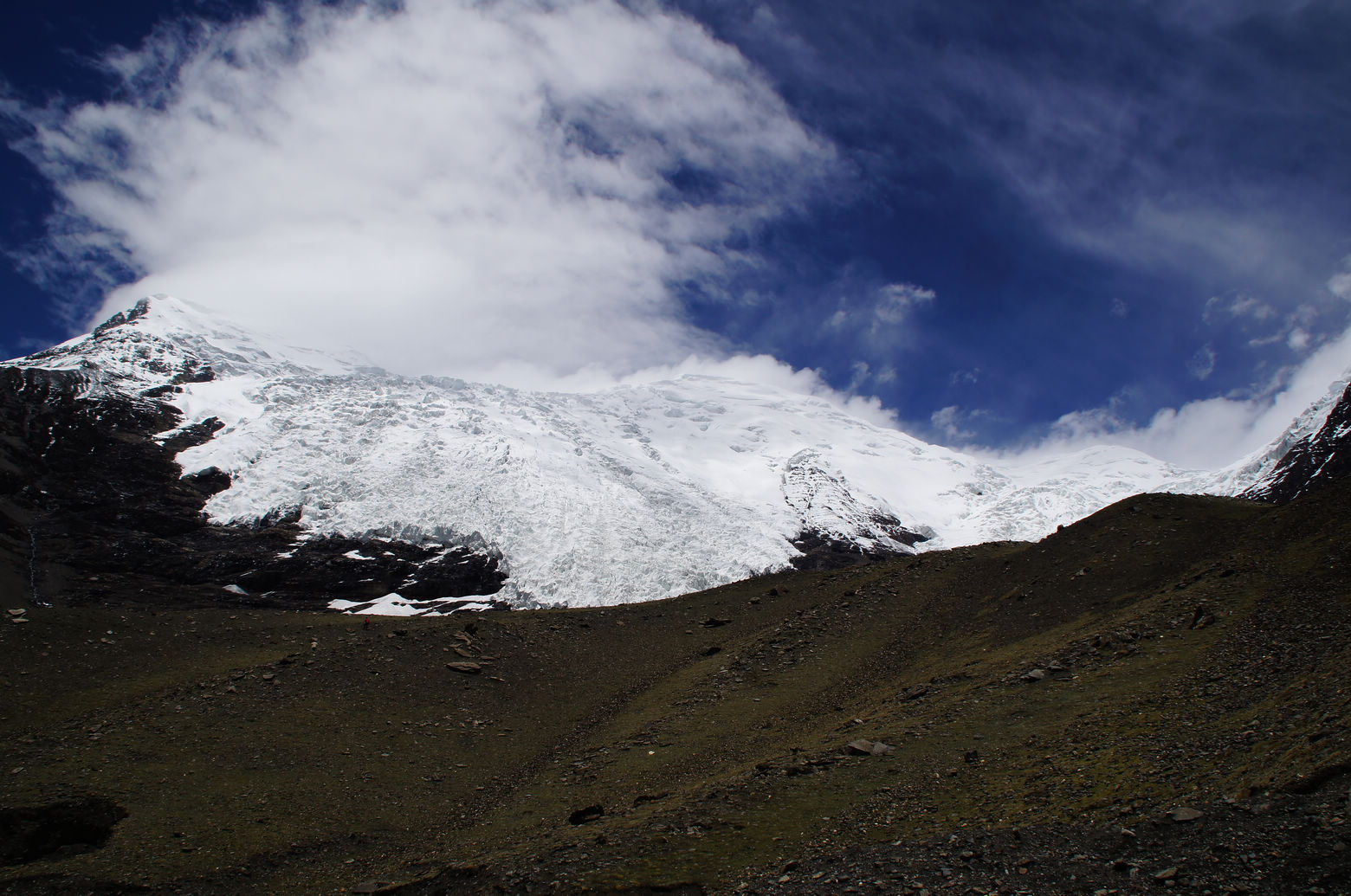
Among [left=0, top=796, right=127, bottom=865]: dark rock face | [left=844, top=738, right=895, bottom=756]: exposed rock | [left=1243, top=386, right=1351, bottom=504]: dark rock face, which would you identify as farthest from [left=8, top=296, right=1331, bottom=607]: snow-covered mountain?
[left=844, top=738, right=895, bottom=756]: exposed rock

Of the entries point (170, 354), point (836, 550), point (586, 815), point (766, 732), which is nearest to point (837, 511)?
point (836, 550)

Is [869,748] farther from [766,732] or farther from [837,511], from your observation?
[837,511]

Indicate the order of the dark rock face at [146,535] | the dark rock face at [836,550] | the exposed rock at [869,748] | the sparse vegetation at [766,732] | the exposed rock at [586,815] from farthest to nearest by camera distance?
the dark rock face at [836,550] < the dark rock face at [146,535] < the exposed rock at [586,815] < the exposed rock at [869,748] < the sparse vegetation at [766,732]

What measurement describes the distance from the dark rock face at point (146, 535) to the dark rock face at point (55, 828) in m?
91.2

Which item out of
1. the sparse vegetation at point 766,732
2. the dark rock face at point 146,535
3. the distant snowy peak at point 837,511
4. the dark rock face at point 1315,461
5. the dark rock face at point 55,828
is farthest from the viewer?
the distant snowy peak at point 837,511

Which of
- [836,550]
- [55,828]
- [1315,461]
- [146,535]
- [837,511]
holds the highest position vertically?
[837,511]

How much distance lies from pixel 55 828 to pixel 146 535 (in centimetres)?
11293

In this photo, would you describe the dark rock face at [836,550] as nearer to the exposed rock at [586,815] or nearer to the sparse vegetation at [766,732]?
the sparse vegetation at [766,732]

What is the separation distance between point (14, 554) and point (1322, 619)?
129860 mm

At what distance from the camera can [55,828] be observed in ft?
65.7

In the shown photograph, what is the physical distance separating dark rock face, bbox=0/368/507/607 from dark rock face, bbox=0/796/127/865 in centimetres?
9122

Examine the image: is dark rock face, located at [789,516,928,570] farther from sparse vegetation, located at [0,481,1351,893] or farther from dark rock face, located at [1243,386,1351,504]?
sparse vegetation, located at [0,481,1351,893]

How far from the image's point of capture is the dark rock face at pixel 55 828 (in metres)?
19.3

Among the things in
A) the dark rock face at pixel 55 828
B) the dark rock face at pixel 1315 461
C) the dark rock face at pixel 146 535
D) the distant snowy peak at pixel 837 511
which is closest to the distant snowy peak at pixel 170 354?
the dark rock face at pixel 146 535
